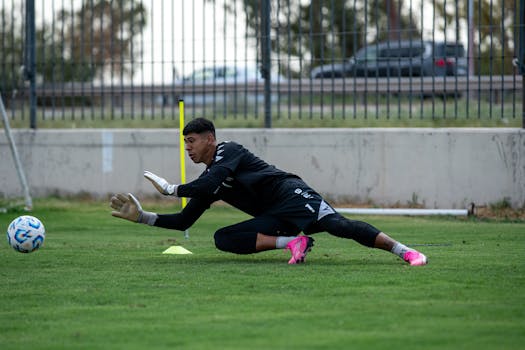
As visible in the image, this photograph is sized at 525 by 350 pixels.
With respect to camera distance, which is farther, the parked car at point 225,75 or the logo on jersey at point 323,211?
the parked car at point 225,75

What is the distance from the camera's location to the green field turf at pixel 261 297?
17.3 ft

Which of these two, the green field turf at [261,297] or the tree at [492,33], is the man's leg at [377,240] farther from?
the tree at [492,33]

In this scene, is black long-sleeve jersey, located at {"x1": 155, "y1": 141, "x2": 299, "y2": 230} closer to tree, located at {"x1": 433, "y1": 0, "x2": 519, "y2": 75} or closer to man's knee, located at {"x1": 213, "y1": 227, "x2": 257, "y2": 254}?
man's knee, located at {"x1": 213, "y1": 227, "x2": 257, "y2": 254}

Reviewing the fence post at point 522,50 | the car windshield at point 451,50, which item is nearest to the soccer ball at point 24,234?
the car windshield at point 451,50

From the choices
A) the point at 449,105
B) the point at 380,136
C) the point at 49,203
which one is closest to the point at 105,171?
the point at 49,203

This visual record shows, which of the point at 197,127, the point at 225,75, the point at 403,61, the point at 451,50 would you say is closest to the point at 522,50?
the point at 451,50

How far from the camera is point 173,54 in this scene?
14.8 metres

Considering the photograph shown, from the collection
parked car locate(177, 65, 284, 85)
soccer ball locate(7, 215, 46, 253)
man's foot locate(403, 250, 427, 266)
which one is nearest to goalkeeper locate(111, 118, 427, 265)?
man's foot locate(403, 250, 427, 266)

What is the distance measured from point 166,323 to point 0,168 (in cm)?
1026

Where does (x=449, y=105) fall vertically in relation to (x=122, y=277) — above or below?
above

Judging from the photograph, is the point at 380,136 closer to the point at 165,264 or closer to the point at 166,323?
the point at 165,264

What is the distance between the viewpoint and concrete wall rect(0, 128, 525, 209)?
13.3 m

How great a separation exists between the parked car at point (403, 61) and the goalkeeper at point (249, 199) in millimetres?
5456

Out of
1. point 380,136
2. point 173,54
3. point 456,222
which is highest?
point 173,54
